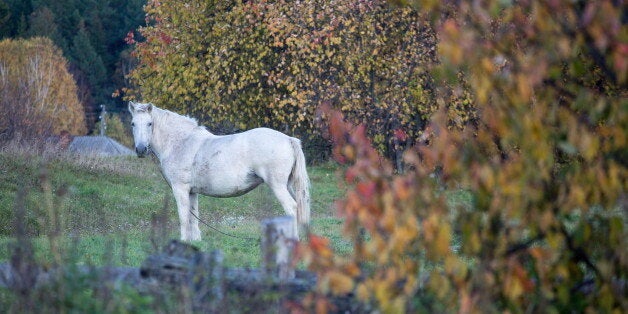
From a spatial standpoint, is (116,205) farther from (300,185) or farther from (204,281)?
(204,281)

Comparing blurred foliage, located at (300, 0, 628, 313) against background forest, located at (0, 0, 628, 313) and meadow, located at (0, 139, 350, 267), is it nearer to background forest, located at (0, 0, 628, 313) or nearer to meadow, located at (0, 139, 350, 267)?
background forest, located at (0, 0, 628, 313)

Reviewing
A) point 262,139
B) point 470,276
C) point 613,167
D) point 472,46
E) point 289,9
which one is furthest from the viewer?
point 289,9

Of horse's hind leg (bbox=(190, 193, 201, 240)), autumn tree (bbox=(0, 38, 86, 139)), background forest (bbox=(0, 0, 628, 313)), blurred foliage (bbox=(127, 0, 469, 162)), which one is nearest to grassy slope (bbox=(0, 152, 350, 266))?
horse's hind leg (bbox=(190, 193, 201, 240))

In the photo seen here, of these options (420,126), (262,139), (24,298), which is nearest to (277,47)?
(420,126)

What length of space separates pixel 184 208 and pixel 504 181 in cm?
851

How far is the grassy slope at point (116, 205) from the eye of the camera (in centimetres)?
1214

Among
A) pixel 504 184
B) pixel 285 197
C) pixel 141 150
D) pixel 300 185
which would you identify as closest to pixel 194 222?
pixel 141 150

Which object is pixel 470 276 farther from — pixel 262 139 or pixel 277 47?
pixel 277 47

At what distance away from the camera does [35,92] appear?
32094mm

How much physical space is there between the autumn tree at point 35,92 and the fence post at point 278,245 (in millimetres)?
20664

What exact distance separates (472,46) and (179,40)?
20.3 m

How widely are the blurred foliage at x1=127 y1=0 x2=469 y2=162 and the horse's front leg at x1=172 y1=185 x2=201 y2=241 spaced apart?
9672 millimetres

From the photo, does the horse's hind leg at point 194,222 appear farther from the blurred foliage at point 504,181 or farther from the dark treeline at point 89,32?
the dark treeline at point 89,32

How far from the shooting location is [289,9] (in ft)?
73.2
